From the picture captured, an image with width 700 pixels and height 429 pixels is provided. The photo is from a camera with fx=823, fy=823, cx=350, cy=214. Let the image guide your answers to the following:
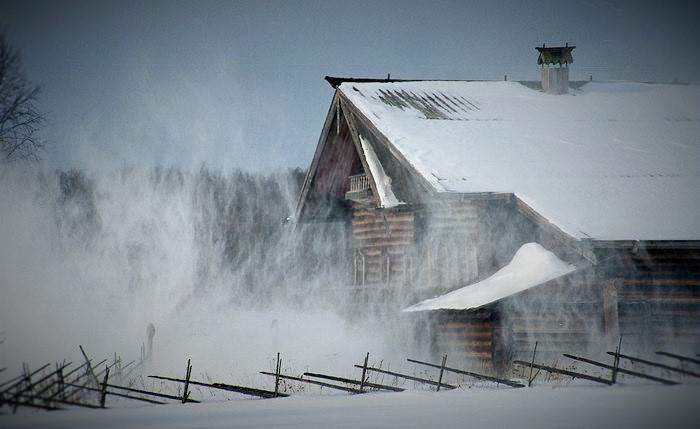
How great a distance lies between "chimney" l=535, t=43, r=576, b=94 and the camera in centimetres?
3142

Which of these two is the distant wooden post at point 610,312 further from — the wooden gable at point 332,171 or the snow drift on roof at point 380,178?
the wooden gable at point 332,171

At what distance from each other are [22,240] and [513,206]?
27.6 metres

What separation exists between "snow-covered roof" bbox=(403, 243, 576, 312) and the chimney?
11226mm

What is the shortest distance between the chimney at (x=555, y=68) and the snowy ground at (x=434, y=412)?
17034mm

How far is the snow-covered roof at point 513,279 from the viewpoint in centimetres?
2031

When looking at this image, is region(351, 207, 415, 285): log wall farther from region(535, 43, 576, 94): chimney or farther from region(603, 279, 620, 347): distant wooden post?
region(535, 43, 576, 94): chimney

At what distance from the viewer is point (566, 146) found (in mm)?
26312

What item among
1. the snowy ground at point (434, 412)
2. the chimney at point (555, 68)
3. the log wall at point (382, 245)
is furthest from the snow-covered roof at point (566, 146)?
the snowy ground at point (434, 412)

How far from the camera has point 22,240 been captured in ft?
135

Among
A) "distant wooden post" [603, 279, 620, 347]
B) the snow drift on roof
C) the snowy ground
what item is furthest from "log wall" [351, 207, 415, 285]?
the snowy ground

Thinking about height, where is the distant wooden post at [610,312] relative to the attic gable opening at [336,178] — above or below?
below

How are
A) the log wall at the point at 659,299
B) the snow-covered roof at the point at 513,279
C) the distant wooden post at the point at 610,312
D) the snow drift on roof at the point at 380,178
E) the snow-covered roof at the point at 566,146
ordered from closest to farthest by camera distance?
the snow-covered roof at the point at 513,279 → the distant wooden post at the point at 610,312 → the log wall at the point at 659,299 → the snow-covered roof at the point at 566,146 → the snow drift on roof at the point at 380,178

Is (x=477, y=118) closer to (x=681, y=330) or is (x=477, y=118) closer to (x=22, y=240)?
(x=681, y=330)

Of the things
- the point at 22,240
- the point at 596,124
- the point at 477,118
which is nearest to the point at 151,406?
the point at 477,118
